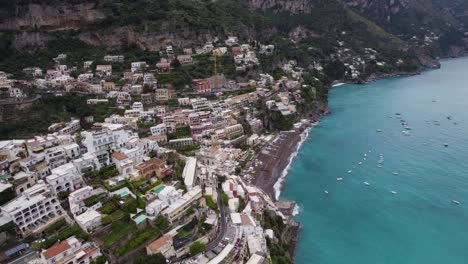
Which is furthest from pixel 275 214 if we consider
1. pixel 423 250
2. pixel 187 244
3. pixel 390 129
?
pixel 390 129

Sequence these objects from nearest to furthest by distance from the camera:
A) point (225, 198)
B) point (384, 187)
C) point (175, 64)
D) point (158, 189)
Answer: point (158, 189)
point (225, 198)
point (384, 187)
point (175, 64)

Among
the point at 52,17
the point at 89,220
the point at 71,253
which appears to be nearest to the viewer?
the point at 71,253

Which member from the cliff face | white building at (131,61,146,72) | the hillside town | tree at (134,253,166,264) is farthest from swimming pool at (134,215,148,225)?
the cliff face

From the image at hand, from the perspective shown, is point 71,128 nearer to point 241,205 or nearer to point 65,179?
point 65,179

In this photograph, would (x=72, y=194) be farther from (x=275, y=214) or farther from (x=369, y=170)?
(x=369, y=170)

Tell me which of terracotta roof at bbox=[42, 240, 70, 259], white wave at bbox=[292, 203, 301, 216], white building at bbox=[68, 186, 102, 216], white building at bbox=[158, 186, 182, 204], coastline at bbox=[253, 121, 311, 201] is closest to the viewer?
terracotta roof at bbox=[42, 240, 70, 259]

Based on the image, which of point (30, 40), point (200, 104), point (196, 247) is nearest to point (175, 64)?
point (200, 104)

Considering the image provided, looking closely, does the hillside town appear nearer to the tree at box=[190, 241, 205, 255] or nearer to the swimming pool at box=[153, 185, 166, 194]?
the tree at box=[190, 241, 205, 255]
